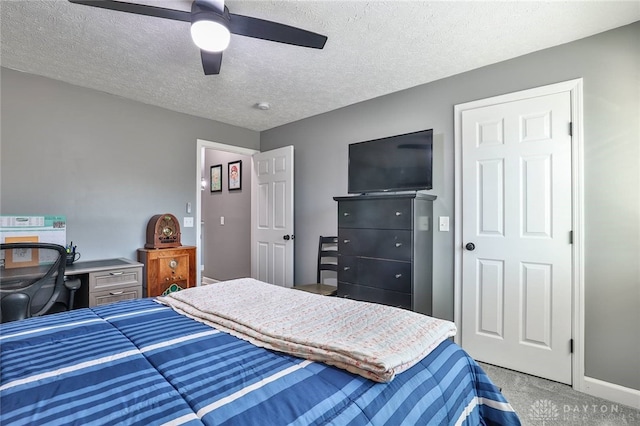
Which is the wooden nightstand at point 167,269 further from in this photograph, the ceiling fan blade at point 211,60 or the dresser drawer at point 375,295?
the ceiling fan blade at point 211,60

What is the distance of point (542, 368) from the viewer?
230 centimetres

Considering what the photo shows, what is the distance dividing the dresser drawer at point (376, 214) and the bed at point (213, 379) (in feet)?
4.49

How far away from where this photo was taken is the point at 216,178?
541cm

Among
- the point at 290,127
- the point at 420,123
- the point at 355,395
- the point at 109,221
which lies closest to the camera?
the point at 355,395

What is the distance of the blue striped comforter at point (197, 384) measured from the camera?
71cm

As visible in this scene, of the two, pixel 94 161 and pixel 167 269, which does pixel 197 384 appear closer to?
pixel 167 269

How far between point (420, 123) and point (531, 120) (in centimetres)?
89

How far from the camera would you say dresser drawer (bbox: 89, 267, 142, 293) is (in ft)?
8.52

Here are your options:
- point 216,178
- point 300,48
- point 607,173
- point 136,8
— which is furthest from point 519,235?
point 216,178

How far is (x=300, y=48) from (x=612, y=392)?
3.15m

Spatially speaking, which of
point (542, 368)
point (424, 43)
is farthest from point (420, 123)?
point (542, 368)

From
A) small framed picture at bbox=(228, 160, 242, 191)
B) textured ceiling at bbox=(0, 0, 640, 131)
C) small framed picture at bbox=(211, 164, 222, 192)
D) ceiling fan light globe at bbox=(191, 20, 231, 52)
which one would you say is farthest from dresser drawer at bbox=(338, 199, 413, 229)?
small framed picture at bbox=(211, 164, 222, 192)

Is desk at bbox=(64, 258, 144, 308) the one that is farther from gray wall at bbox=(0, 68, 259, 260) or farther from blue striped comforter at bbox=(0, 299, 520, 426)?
blue striped comforter at bbox=(0, 299, 520, 426)

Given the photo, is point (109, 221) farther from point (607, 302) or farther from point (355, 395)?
point (607, 302)
